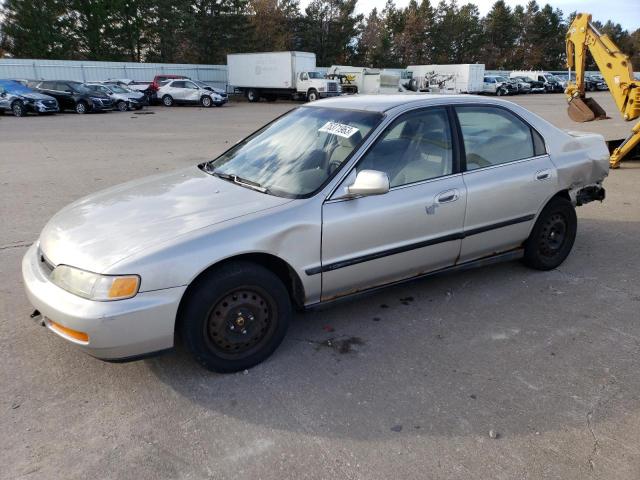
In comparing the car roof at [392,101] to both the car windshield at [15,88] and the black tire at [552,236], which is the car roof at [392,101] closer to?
the black tire at [552,236]

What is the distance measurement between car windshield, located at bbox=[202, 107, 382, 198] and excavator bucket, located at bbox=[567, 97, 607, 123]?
8.61 metres

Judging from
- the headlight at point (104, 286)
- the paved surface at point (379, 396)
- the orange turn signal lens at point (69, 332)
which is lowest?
the paved surface at point (379, 396)

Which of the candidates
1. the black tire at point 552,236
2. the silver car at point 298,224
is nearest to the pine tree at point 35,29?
the silver car at point 298,224

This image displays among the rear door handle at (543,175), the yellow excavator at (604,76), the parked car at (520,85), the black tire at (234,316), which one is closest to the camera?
the black tire at (234,316)

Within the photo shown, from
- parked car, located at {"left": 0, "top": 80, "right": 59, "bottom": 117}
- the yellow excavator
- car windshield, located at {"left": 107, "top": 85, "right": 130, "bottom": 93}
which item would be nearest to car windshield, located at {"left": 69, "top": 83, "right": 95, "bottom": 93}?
parked car, located at {"left": 0, "top": 80, "right": 59, "bottom": 117}

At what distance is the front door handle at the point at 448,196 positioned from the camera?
368cm

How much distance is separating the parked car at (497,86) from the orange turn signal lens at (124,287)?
4523cm

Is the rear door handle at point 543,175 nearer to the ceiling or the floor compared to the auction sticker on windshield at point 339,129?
nearer to the floor

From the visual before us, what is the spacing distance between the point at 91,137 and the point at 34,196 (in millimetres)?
8085

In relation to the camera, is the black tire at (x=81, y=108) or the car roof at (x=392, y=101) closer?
the car roof at (x=392, y=101)

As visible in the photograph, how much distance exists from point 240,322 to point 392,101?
6.75ft

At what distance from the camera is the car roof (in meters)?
3.78

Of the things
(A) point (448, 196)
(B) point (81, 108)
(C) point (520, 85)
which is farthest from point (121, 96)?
(C) point (520, 85)

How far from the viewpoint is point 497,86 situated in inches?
1706
